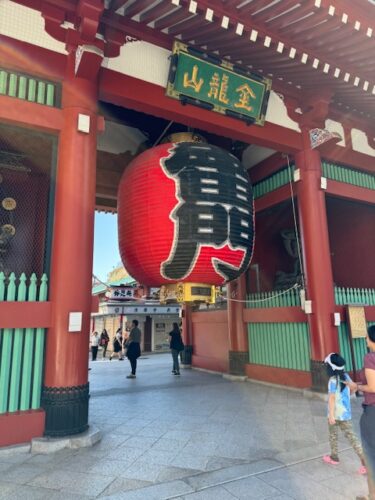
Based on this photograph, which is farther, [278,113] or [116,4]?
[278,113]

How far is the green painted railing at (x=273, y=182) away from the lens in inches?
331

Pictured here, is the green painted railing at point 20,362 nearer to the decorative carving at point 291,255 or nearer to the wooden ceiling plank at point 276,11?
the wooden ceiling plank at point 276,11

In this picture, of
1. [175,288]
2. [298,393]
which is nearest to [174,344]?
[298,393]

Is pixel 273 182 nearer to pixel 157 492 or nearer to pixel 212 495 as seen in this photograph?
pixel 212 495

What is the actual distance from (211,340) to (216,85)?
24.3 ft

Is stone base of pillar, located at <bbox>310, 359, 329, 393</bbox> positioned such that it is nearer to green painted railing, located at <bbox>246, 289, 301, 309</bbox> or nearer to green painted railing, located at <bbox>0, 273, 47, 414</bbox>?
green painted railing, located at <bbox>246, 289, 301, 309</bbox>

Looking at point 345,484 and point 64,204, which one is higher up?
point 64,204

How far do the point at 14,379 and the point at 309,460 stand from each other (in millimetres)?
3597

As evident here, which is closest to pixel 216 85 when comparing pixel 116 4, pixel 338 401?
pixel 116 4

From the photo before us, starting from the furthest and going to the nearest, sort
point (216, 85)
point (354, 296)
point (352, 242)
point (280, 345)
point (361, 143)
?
1. point (352, 242)
2. point (361, 143)
3. point (280, 345)
4. point (354, 296)
5. point (216, 85)

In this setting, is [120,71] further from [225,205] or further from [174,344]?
[174,344]

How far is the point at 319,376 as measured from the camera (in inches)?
269

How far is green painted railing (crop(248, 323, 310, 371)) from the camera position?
24.6ft

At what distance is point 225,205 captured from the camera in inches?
194
